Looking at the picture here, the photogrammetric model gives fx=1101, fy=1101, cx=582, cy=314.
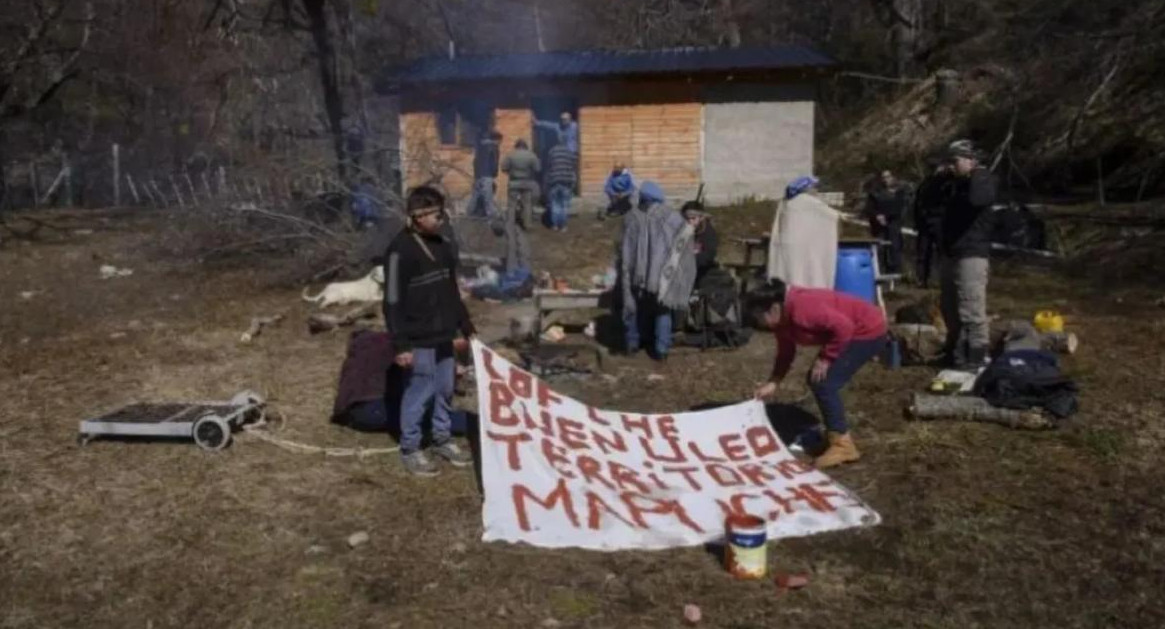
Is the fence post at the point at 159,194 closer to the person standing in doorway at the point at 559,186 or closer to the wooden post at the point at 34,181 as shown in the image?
the wooden post at the point at 34,181

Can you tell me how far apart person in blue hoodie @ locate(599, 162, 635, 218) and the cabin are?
89cm

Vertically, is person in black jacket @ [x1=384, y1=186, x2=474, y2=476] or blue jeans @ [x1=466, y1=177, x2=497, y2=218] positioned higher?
blue jeans @ [x1=466, y1=177, x2=497, y2=218]

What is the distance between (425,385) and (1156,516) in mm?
4081

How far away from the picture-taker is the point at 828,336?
20.7ft

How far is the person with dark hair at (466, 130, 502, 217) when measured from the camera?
56.2 feet

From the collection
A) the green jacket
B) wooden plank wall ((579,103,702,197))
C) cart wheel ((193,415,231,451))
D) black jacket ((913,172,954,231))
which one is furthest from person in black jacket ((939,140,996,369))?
wooden plank wall ((579,103,702,197))

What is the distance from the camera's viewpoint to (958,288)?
8.46 meters

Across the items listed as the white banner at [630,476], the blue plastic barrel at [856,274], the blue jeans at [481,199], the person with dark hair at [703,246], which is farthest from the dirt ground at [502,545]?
the blue jeans at [481,199]

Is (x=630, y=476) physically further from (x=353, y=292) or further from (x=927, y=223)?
(x=927, y=223)

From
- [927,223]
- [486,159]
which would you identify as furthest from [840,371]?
[486,159]

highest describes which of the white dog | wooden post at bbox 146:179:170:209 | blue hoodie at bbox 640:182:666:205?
blue hoodie at bbox 640:182:666:205

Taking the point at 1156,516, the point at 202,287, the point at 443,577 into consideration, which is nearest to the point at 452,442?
the point at 443,577

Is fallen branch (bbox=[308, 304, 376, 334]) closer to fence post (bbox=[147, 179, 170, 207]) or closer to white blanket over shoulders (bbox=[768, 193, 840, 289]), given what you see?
white blanket over shoulders (bbox=[768, 193, 840, 289])

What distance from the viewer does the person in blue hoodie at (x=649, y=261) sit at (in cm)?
954
